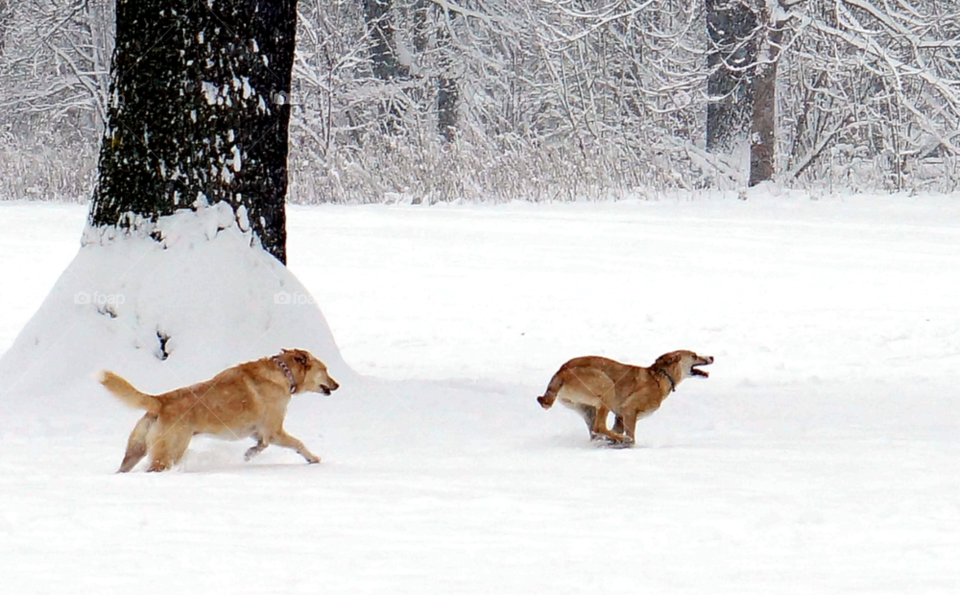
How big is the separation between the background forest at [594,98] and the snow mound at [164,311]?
342 inches

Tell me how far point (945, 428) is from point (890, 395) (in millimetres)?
1171

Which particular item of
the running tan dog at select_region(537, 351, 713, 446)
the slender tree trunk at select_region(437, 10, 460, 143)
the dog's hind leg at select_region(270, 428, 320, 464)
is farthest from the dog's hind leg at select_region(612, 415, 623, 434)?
the slender tree trunk at select_region(437, 10, 460, 143)

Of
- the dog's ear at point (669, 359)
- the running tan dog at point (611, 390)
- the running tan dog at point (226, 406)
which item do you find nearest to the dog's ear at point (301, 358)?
the running tan dog at point (226, 406)

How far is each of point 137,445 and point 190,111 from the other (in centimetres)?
A: 265

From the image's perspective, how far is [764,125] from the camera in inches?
760

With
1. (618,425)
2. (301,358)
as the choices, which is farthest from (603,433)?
(301,358)

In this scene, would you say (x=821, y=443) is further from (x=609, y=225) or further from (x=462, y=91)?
(x=462, y=91)

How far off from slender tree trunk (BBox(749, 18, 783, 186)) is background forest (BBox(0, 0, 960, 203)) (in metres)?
0.03

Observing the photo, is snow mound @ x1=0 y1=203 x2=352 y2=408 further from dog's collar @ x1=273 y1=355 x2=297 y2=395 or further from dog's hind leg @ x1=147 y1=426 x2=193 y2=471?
dog's hind leg @ x1=147 y1=426 x2=193 y2=471

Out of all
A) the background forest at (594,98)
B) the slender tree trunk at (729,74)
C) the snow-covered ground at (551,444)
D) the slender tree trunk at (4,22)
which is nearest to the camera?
the snow-covered ground at (551,444)

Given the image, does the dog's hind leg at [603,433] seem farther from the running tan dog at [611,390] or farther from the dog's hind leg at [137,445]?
the dog's hind leg at [137,445]

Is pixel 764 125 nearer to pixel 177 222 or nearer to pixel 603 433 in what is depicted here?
pixel 177 222

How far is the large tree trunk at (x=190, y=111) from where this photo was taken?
275 inches

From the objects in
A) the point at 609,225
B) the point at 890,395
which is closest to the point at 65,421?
the point at 890,395
